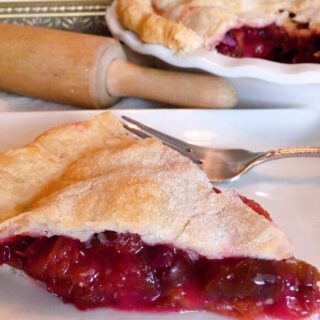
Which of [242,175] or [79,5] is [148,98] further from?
[79,5]

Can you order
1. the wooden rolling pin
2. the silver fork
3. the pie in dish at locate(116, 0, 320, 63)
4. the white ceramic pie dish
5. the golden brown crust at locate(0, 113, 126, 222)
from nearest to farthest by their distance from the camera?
the golden brown crust at locate(0, 113, 126, 222) → the silver fork → the white ceramic pie dish → the wooden rolling pin → the pie in dish at locate(116, 0, 320, 63)

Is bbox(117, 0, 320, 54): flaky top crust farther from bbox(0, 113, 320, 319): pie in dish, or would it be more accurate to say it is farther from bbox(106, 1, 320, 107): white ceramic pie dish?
bbox(0, 113, 320, 319): pie in dish

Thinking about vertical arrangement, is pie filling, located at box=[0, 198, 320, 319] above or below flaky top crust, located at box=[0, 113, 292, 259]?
below

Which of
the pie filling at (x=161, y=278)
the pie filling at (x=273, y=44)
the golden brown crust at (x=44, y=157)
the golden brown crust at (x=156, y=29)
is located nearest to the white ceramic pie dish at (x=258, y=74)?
the golden brown crust at (x=156, y=29)

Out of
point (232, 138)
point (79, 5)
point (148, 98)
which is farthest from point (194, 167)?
point (79, 5)

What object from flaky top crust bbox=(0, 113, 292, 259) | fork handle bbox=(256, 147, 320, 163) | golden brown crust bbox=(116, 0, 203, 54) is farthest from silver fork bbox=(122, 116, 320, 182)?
golden brown crust bbox=(116, 0, 203, 54)

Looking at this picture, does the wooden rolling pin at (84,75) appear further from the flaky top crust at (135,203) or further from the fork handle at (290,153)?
the flaky top crust at (135,203)
